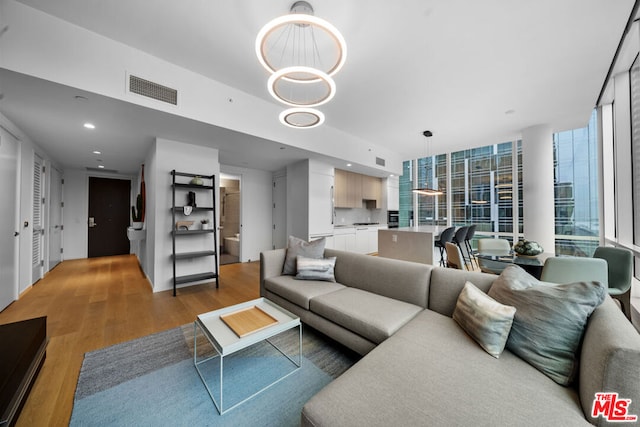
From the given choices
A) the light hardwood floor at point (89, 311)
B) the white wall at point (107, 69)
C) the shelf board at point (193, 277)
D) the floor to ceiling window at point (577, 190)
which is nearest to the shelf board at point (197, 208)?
the shelf board at point (193, 277)

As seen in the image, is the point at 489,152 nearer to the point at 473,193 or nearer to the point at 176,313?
the point at 473,193

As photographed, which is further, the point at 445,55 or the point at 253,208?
the point at 253,208

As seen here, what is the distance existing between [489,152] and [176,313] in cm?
757

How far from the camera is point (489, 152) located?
6.04m

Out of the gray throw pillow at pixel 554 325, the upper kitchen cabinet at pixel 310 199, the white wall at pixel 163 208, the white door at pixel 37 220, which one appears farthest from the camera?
the upper kitchen cabinet at pixel 310 199

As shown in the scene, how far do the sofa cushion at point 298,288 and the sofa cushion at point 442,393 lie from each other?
1039 mm

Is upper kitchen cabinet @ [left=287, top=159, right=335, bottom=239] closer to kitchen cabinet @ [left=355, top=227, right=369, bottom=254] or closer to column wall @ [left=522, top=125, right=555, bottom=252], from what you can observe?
kitchen cabinet @ [left=355, top=227, right=369, bottom=254]

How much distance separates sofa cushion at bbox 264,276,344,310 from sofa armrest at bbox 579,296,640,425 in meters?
1.74

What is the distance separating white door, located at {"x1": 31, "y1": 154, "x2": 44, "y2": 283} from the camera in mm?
3908

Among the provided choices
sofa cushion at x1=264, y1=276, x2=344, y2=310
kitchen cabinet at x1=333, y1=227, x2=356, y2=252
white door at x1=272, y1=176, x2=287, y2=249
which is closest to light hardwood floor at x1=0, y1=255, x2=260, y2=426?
sofa cushion at x1=264, y1=276, x2=344, y2=310

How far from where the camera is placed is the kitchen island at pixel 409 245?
4094 mm

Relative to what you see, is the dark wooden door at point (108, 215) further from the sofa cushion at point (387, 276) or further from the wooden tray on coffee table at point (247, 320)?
the sofa cushion at point (387, 276)

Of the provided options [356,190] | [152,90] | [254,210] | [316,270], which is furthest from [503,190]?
[152,90]

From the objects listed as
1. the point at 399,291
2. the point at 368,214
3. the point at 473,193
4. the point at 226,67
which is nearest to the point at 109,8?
the point at 226,67
